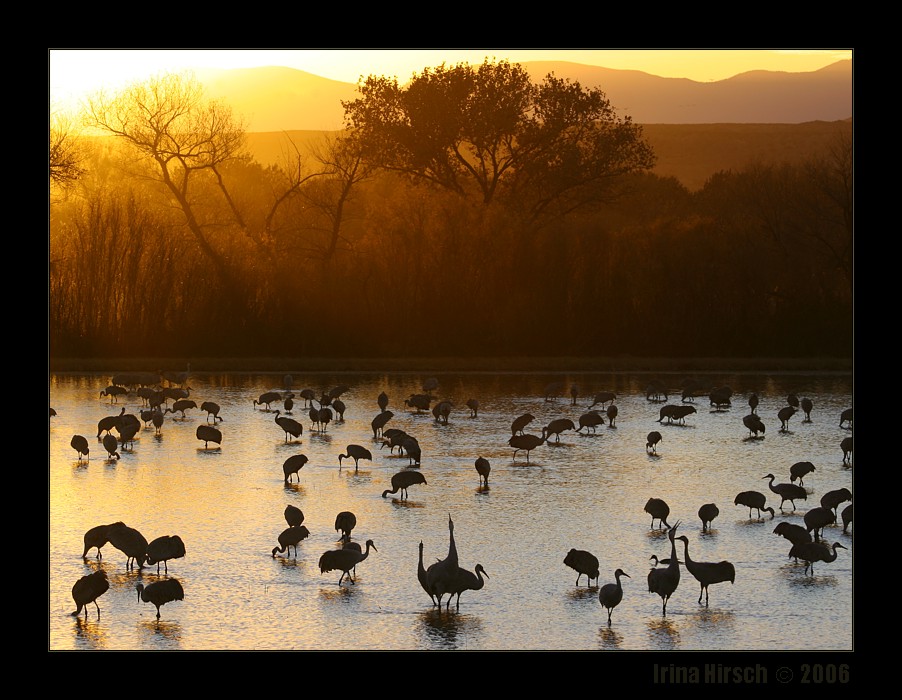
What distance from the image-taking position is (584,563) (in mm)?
9070

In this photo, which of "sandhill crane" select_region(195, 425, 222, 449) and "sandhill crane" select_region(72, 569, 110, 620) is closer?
"sandhill crane" select_region(72, 569, 110, 620)

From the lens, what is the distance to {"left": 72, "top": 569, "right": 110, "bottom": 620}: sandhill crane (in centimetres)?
825

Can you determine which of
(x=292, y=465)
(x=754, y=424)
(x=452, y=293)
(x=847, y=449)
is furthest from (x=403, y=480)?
(x=452, y=293)

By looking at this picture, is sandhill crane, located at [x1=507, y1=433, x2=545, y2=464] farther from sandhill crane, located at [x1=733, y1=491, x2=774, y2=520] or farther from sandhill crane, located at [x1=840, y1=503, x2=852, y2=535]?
sandhill crane, located at [x1=840, y1=503, x2=852, y2=535]

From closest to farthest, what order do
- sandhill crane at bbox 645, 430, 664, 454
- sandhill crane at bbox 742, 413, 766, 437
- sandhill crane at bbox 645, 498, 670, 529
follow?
sandhill crane at bbox 645, 498, 670, 529, sandhill crane at bbox 645, 430, 664, 454, sandhill crane at bbox 742, 413, 766, 437

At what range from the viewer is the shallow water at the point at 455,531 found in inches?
318

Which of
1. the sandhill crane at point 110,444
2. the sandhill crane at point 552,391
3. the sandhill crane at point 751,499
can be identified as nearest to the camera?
the sandhill crane at point 751,499

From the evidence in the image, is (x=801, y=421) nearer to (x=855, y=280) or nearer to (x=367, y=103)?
(x=855, y=280)

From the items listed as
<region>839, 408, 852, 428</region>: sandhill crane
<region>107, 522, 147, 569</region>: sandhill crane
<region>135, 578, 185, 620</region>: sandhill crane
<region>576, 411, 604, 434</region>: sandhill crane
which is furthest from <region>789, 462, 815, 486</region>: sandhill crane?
<region>135, 578, 185, 620</region>: sandhill crane

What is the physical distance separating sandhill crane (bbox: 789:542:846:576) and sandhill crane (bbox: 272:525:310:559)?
158 inches

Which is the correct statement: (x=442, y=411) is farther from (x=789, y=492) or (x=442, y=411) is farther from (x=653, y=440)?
(x=789, y=492)

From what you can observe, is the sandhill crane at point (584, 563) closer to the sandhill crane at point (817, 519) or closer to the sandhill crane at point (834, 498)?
the sandhill crane at point (817, 519)

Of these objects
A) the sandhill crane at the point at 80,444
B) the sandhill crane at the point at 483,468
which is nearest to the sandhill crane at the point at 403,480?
the sandhill crane at the point at 483,468

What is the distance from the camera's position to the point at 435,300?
2823 centimetres
